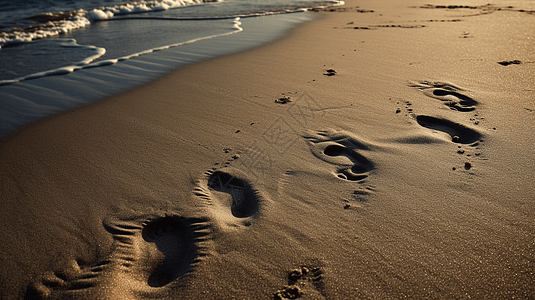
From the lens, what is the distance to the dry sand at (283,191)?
1367 mm

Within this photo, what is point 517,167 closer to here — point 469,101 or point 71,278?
Result: point 469,101

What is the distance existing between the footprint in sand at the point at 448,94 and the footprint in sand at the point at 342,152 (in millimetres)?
1019

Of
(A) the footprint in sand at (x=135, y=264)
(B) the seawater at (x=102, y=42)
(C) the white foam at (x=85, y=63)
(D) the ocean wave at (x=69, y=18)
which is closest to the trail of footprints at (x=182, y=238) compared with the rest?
(A) the footprint in sand at (x=135, y=264)

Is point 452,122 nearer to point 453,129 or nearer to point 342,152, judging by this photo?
point 453,129

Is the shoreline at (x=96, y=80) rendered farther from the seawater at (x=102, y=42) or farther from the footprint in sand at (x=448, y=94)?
the footprint in sand at (x=448, y=94)

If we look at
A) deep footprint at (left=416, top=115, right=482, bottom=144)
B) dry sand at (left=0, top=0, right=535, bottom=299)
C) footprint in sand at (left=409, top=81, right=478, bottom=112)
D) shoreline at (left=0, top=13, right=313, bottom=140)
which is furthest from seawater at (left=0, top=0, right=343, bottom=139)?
deep footprint at (left=416, top=115, right=482, bottom=144)

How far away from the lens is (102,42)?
561 centimetres

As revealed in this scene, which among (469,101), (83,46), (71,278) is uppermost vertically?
(83,46)

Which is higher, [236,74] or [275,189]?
[236,74]

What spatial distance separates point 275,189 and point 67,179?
1229mm

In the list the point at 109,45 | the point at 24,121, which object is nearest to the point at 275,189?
the point at 24,121

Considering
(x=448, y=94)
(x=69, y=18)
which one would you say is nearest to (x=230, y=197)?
(x=448, y=94)

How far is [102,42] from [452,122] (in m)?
5.36

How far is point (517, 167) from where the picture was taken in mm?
1947
